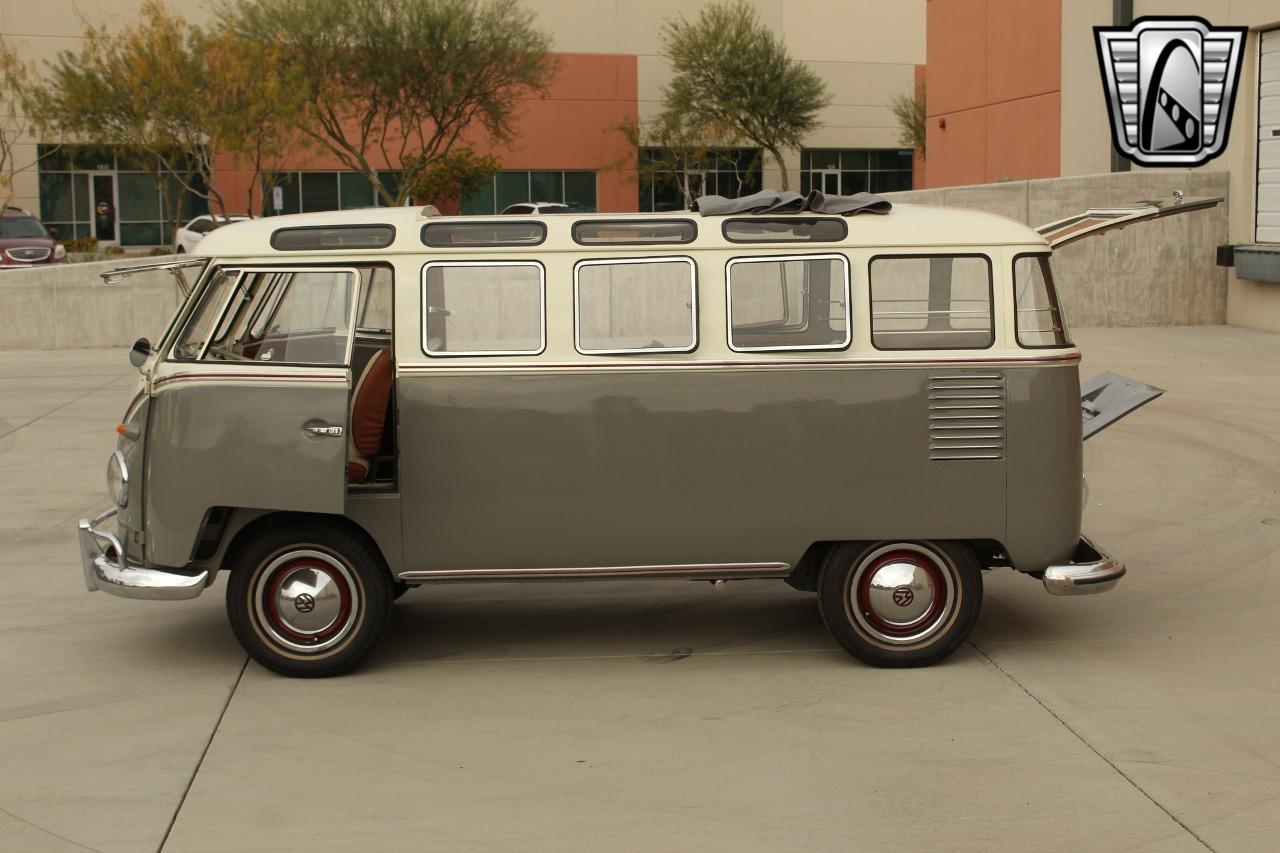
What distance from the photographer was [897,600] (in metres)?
7.06

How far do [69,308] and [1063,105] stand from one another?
17495mm

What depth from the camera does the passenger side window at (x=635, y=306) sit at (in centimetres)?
688

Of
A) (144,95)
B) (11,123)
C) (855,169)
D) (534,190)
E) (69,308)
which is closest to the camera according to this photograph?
(69,308)

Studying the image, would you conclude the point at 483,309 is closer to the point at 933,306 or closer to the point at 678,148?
the point at 933,306

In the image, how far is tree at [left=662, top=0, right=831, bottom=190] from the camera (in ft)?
178

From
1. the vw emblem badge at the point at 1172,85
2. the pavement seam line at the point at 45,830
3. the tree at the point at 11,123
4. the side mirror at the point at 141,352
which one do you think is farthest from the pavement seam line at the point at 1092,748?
the tree at the point at 11,123

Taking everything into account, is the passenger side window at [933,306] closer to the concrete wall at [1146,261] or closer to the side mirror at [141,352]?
the side mirror at [141,352]

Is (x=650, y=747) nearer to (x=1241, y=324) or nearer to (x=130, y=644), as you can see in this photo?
(x=130, y=644)

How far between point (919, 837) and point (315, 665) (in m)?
3.09

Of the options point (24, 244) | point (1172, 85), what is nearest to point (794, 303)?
point (1172, 85)

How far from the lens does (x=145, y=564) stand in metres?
6.96

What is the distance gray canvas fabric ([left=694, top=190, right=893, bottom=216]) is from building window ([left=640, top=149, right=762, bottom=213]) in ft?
160

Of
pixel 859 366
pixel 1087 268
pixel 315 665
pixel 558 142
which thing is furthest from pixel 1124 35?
pixel 558 142

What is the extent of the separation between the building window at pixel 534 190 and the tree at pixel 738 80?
14.1 ft
